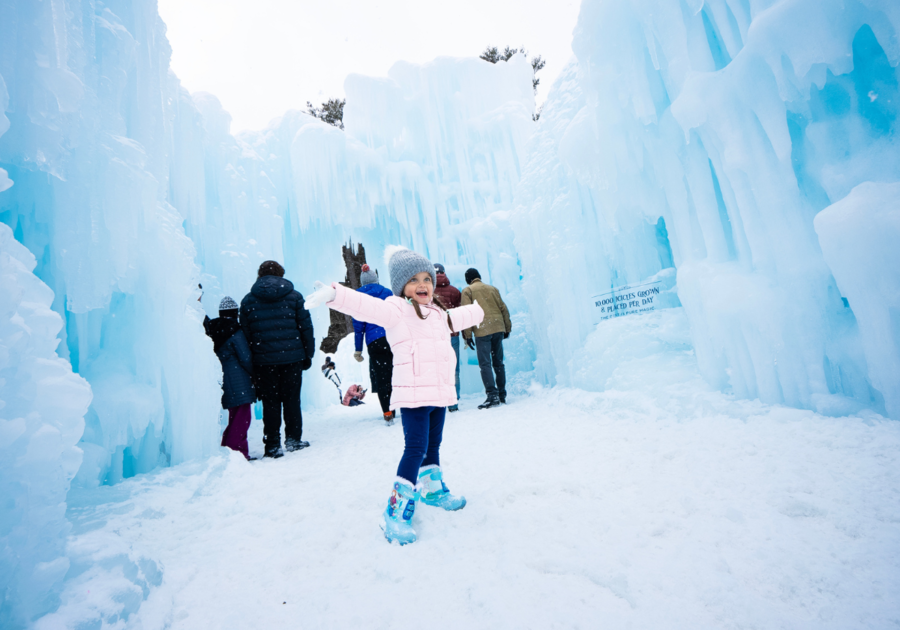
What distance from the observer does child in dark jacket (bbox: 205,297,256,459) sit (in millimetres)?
3547

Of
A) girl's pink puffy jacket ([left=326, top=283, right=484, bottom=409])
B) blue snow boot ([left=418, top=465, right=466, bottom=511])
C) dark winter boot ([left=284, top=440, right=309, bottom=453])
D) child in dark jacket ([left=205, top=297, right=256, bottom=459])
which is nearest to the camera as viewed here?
girl's pink puffy jacket ([left=326, top=283, right=484, bottom=409])

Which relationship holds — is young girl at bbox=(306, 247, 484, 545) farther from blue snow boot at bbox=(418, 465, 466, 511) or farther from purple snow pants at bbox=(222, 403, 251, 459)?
purple snow pants at bbox=(222, 403, 251, 459)

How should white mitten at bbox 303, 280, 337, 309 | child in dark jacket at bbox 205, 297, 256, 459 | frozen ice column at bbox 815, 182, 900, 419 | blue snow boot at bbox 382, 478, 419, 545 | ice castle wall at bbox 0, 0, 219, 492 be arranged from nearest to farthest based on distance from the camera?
white mitten at bbox 303, 280, 337, 309 → blue snow boot at bbox 382, 478, 419, 545 → ice castle wall at bbox 0, 0, 219, 492 → frozen ice column at bbox 815, 182, 900, 419 → child in dark jacket at bbox 205, 297, 256, 459

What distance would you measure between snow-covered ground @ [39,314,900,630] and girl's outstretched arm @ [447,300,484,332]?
90 centimetres

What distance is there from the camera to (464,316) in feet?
7.22

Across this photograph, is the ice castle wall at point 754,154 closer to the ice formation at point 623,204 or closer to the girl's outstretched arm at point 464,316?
the ice formation at point 623,204

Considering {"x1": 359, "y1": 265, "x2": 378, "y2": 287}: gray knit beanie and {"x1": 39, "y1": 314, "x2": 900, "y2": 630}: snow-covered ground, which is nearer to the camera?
{"x1": 39, "y1": 314, "x2": 900, "y2": 630}: snow-covered ground

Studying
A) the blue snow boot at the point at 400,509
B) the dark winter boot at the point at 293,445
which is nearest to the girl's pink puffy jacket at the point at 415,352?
the blue snow boot at the point at 400,509

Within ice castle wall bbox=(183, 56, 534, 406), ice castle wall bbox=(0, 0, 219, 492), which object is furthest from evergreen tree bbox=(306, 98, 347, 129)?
ice castle wall bbox=(0, 0, 219, 492)

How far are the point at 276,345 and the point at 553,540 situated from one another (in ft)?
9.55

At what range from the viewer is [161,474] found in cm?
298

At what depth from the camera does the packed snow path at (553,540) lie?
119cm

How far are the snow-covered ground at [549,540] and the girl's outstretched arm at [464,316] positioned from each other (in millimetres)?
904

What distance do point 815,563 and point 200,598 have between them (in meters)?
2.04
